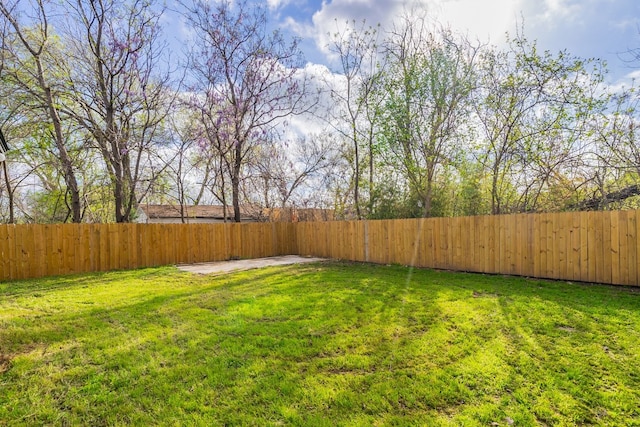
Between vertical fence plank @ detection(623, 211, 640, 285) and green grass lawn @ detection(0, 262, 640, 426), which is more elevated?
vertical fence plank @ detection(623, 211, 640, 285)

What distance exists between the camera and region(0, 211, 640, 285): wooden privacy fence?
4.81 metres

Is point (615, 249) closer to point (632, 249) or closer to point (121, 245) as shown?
point (632, 249)

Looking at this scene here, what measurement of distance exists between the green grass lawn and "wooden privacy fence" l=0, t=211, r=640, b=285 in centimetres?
75

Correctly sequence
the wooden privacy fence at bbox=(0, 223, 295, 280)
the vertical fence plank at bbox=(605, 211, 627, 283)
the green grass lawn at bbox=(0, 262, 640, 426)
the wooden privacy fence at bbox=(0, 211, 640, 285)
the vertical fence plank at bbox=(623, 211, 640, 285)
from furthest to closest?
the wooden privacy fence at bbox=(0, 223, 295, 280) < the wooden privacy fence at bbox=(0, 211, 640, 285) < the vertical fence plank at bbox=(605, 211, 627, 283) < the vertical fence plank at bbox=(623, 211, 640, 285) < the green grass lawn at bbox=(0, 262, 640, 426)

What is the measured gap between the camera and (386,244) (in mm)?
8070

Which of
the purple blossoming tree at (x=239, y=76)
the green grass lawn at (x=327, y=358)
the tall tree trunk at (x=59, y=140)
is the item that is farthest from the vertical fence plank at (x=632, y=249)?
the tall tree trunk at (x=59, y=140)

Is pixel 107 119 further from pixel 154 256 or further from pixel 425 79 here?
pixel 425 79

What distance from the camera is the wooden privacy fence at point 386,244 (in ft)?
15.8

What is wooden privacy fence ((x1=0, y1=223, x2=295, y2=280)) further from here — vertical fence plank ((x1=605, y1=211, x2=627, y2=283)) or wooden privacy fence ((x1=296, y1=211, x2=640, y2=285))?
vertical fence plank ((x1=605, y1=211, x2=627, y2=283))

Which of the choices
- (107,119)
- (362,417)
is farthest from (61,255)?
(362,417)

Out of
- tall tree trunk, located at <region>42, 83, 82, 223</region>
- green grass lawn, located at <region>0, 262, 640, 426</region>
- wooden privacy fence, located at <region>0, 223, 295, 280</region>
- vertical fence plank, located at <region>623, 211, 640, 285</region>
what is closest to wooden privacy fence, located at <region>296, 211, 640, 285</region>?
vertical fence plank, located at <region>623, 211, 640, 285</region>

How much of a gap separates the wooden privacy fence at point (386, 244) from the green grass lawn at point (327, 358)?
0.75 meters

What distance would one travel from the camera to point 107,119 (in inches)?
331

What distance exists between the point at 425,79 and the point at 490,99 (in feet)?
5.41
